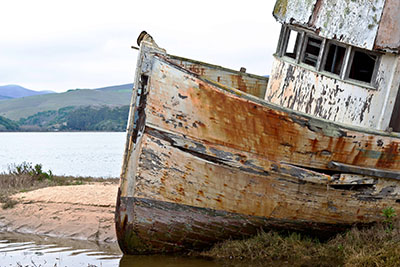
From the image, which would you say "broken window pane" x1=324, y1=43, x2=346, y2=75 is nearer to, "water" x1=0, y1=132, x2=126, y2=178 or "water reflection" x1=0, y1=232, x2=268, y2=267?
"water reflection" x1=0, y1=232, x2=268, y2=267

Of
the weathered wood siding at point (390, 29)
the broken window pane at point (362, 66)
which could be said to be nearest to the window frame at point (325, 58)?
the weathered wood siding at point (390, 29)

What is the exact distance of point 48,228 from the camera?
795 centimetres

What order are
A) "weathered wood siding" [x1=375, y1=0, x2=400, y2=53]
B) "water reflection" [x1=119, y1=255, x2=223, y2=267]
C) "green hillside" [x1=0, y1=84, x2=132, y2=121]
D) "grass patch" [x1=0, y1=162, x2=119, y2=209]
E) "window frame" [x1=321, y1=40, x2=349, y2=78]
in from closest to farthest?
1. "water reflection" [x1=119, y1=255, x2=223, y2=267]
2. "weathered wood siding" [x1=375, y1=0, x2=400, y2=53]
3. "window frame" [x1=321, y1=40, x2=349, y2=78]
4. "grass patch" [x1=0, y1=162, x2=119, y2=209]
5. "green hillside" [x1=0, y1=84, x2=132, y2=121]

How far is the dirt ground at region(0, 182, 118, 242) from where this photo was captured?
25.4ft

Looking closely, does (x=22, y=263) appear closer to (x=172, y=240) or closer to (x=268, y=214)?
(x=172, y=240)

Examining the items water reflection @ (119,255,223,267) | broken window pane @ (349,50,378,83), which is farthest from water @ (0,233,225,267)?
broken window pane @ (349,50,378,83)

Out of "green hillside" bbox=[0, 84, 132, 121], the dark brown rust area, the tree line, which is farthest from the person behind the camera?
"green hillside" bbox=[0, 84, 132, 121]

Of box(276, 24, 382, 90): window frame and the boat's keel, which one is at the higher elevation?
box(276, 24, 382, 90): window frame

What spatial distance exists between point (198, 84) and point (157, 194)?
52.4 inches

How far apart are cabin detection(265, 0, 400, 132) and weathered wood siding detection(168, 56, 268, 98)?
1749 mm

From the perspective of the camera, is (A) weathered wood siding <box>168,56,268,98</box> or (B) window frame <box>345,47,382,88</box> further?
(A) weathered wood siding <box>168,56,268,98</box>

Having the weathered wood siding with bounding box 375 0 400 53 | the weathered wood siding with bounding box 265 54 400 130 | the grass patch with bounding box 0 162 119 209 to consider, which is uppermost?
the weathered wood siding with bounding box 375 0 400 53

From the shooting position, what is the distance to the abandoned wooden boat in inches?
Answer: 221

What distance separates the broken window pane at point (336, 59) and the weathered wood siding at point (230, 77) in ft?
7.70
